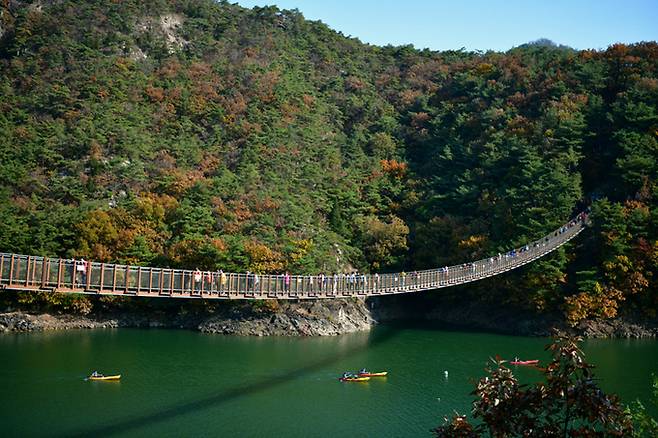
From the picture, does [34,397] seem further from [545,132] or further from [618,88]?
[618,88]

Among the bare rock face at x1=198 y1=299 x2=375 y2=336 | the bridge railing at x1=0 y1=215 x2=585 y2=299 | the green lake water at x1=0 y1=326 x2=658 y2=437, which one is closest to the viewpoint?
the bridge railing at x1=0 y1=215 x2=585 y2=299

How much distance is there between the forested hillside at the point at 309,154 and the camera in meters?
33.1

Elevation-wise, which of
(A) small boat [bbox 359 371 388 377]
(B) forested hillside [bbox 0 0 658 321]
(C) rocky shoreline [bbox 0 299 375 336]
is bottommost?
(A) small boat [bbox 359 371 388 377]

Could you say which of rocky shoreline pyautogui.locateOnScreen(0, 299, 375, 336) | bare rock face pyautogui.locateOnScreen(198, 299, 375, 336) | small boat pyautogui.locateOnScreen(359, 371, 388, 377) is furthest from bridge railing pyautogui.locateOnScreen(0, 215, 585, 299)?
rocky shoreline pyautogui.locateOnScreen(0, 299, 375, 336)

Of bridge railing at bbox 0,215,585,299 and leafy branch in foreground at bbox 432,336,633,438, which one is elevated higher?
bridge railing at bbox 0,215,585,299

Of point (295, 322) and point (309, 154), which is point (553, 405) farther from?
point (309, 154)

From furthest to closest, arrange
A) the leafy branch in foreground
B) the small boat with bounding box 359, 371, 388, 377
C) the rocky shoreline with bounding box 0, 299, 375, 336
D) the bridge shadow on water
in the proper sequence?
the rocky shoreline with bounding box 0, 299, 375, 336, the small boat with bounding box 359, 371, 388, 377, the bridge shadow on water, the leafy branch in foreground

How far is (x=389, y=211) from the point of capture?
4106cm

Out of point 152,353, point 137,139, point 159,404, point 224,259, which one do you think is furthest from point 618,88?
point 159,404

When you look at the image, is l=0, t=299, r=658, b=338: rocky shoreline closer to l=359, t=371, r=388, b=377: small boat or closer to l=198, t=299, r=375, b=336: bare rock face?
l=198, t=299, r=375, b=336: bare rock face

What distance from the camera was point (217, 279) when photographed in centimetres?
1992

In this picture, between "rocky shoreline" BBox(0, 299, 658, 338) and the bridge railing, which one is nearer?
the bridge railing

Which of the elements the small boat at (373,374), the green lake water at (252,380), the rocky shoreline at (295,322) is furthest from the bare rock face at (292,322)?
the small boat at (373,374)

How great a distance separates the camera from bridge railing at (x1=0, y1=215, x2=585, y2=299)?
14.9m
